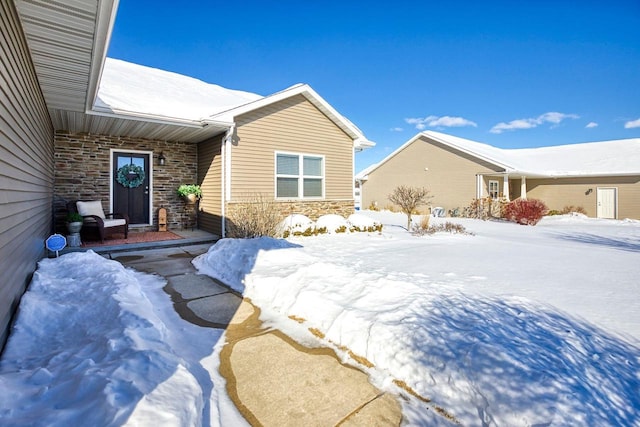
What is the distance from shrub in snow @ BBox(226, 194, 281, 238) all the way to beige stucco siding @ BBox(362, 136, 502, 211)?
13421 millimetres

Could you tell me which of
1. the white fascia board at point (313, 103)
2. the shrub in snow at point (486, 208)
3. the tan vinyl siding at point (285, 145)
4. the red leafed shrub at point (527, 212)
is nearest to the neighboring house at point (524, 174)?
the shrub in snow at point (486, 208)

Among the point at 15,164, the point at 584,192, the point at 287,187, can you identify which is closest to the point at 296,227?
the point at 287,187

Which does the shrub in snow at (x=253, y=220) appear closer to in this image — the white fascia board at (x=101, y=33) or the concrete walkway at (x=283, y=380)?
the concrete walkway at (x=283, y=380)

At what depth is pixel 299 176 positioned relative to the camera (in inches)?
371

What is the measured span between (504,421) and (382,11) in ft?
42.0

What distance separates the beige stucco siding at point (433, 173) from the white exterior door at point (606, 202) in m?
6.15

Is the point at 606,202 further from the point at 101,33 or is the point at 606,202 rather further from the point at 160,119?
the point at 101,33

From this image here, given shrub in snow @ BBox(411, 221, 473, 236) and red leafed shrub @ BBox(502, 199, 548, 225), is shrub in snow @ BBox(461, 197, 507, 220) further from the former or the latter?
shrub in snow @ BBox(411, 221, 473, 236)

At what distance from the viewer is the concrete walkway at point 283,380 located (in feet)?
6.48

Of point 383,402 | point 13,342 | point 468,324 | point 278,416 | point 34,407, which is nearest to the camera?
point 34,407

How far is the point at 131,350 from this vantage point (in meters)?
2.18

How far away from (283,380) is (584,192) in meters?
21.3

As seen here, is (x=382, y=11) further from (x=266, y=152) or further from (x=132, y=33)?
(x=132, y=33)

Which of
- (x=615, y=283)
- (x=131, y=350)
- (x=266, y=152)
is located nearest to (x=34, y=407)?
(x=131, y=350)
